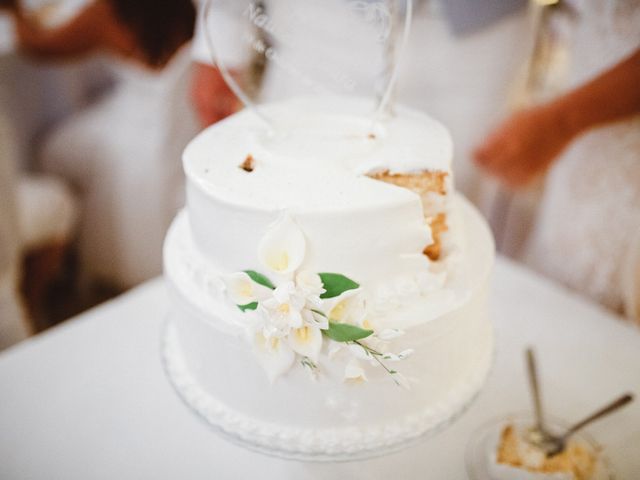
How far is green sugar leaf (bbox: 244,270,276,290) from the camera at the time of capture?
2.62 ft

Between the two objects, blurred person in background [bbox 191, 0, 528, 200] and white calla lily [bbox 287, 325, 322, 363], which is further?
blurred person in background [bbox 191, 0, 528, 200]

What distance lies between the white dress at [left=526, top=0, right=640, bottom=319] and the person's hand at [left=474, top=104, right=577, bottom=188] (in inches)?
2.9

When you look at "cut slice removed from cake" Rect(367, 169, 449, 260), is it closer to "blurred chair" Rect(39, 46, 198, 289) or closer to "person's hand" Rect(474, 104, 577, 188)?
"person's hand" Rect(474, 104, 577, 188)

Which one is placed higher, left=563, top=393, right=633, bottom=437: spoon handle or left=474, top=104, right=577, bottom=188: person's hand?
left=474, top=104, right=577, bottom=188: person's hand

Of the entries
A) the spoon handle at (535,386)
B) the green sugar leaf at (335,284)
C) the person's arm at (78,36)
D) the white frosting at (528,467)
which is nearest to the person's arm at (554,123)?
the spoon handle at (535,386)

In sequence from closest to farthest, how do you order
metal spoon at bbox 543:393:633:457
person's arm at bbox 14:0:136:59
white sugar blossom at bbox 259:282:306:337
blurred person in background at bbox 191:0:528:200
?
1. white sugar blossom at bbox 259:282:306:337
2. metal spoon at bbox 543:393:633:457
3. blurred person in background at bbox 191:0:528:200
4. person's arm at bbox 14:0:136:59

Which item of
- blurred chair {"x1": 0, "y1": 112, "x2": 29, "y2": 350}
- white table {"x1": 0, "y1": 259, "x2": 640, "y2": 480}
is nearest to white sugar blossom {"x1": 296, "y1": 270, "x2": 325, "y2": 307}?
white table {"x1": 0, "y1": 259, "x2": 640, "y2": 480}

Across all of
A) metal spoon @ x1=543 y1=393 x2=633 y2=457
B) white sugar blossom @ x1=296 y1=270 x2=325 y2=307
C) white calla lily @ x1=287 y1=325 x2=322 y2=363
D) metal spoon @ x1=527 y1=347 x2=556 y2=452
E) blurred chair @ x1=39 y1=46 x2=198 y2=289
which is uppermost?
white sugar blossom @ x1=296 y1=270 x2=325 y2=307

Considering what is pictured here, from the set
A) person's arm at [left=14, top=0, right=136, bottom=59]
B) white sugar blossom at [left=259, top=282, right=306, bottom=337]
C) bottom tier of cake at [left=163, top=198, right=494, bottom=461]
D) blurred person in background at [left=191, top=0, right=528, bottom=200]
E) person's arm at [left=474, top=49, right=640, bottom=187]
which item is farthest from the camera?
person's arm at [left=14, top=0, right=136, bottom=59]

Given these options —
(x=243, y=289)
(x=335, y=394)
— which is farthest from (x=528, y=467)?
(x=243, y=289)

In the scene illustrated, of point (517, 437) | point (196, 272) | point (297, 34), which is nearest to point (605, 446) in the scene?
point (517, 437)

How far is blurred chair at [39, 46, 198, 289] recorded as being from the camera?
2.30m

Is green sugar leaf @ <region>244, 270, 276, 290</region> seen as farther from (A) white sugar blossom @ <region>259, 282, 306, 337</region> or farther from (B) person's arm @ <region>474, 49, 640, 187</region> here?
(B) person's arm @ <region>474, 49, 640, 187</region>

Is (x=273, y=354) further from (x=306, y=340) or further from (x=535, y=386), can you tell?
(x=535, y=386)
